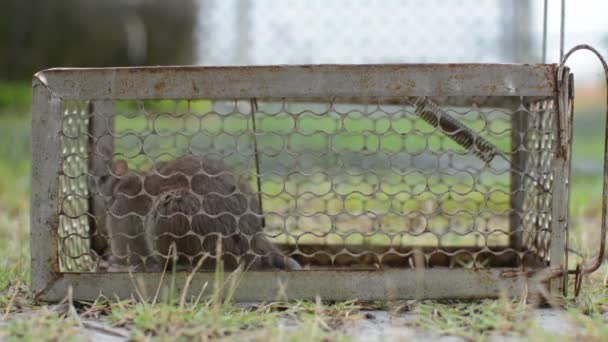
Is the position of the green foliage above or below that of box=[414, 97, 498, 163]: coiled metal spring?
above

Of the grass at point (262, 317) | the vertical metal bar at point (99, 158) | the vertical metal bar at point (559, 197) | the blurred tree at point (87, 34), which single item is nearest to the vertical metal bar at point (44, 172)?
the grass at point (262, 317)

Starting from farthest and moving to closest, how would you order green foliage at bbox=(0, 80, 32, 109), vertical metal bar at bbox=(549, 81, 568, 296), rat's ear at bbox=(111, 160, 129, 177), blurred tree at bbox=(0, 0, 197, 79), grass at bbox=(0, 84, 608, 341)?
green foliage at bbox=(0, 80, 32, 109), blurred tree at bbox=(0, 0, 197, 79), rat's ear at bbox=(111, 160, 129, 177), vertical metal bar at bbox=(549, 81, 568, 296), grass at bbox=(0, 84, 608, 341)

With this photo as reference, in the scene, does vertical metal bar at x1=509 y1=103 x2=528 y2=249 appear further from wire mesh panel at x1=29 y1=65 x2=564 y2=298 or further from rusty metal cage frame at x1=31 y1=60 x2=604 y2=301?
rusty metal cage frame at x1=31 y1=60 x2=604 y2=301

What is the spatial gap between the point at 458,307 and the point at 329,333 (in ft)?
1.30

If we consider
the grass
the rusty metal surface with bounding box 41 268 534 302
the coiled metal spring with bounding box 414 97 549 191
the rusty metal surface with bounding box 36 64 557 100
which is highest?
the rusty metal surface with bounding box 36 64 557 100

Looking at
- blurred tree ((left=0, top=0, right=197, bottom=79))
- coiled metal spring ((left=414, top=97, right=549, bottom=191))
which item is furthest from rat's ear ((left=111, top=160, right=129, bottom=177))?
blurred tree ((left=0, top=0, right=197, bottom=79))

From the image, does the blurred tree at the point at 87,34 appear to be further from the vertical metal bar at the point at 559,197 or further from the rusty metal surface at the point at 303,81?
the vertical metal bar at the point at 559,197

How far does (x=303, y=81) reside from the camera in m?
1.77

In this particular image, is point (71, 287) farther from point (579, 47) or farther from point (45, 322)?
point (579, 47)

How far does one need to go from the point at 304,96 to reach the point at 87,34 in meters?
6.30

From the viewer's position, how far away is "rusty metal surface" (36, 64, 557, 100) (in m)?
1.75

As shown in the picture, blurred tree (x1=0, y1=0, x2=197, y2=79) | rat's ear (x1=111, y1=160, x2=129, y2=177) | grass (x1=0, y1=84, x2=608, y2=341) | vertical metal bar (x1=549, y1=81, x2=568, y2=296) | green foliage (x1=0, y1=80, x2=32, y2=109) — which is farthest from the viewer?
green foliage (x1=0, y1=80, x2=32, y2=109)

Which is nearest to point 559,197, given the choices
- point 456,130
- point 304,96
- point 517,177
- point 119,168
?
point 456,130

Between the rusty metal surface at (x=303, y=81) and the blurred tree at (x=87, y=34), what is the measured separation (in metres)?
5.40
